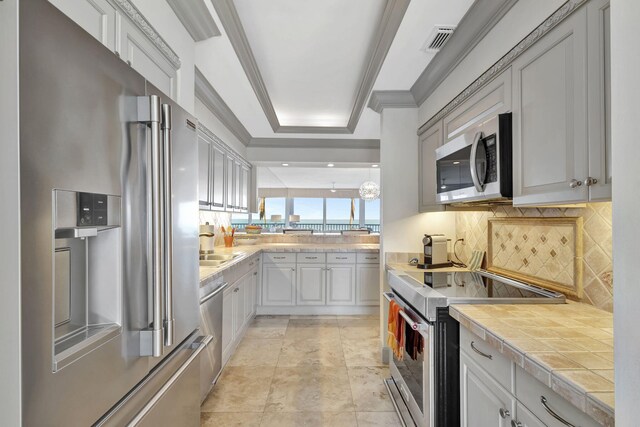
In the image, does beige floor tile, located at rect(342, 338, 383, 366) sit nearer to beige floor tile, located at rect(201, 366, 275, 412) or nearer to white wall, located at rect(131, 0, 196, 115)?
beige floor tile, located at rect(201, 366, 275, 412)

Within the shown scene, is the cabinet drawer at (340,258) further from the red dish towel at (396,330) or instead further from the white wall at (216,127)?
the red dish towel at (396,330)

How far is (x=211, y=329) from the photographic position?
2.22 m

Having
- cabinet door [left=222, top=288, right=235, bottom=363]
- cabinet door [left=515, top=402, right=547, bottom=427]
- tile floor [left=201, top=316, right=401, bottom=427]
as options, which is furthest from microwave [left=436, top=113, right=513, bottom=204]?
cabinet door [left=222, top=288, right=235, bottom=363]

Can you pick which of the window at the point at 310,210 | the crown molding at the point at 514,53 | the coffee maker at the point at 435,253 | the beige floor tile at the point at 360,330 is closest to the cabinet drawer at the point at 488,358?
the coffee maker at the point at 435,253

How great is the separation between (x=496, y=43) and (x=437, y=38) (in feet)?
1.25

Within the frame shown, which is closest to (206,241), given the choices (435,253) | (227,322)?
(227,322)

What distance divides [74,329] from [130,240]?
251 mm

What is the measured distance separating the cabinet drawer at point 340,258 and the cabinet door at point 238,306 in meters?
1.27

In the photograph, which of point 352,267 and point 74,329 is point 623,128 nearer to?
point 74,329

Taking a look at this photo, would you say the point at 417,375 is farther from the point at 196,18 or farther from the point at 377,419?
the point at 196,18

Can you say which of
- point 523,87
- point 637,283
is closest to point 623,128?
point 637,283

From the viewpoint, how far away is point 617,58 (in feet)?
1.96

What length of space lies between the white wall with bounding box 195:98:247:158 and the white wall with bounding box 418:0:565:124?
2.05 metres

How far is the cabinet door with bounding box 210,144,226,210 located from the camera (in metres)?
3.22
